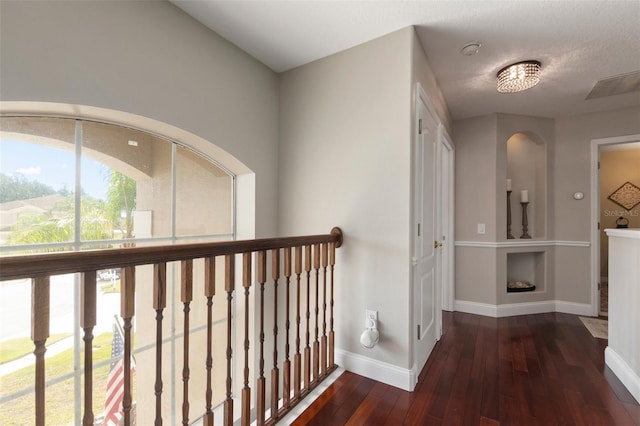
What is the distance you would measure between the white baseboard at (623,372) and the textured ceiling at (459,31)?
2.32m

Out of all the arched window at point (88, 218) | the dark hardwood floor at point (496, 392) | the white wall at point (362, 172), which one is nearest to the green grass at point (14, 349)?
the arched window at point (88, 218)

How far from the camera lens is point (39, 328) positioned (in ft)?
2.68

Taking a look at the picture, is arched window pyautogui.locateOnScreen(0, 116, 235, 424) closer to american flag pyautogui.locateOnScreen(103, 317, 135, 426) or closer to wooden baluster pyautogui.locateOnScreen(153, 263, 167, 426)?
american flag pyautogui.locateOnScreen(103, 317, 135, 426)

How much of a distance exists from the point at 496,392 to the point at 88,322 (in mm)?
2309

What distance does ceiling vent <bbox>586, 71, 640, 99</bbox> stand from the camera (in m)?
2.58

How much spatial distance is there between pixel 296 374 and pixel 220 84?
211cm

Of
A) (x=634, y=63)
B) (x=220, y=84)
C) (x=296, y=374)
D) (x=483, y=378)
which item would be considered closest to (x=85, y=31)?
(x=220, y=84)

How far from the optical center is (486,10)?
180cm

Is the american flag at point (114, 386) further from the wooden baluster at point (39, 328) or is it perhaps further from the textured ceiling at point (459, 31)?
the textured ceiling at point (459, 31)

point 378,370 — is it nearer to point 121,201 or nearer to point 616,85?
point 121,201

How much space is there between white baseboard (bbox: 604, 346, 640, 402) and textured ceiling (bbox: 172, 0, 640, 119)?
2324 millimetres

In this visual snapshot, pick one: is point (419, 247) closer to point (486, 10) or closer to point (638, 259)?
point (638, 259)

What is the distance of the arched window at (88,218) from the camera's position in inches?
56.6

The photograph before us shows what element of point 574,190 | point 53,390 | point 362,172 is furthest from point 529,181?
point 53,390
